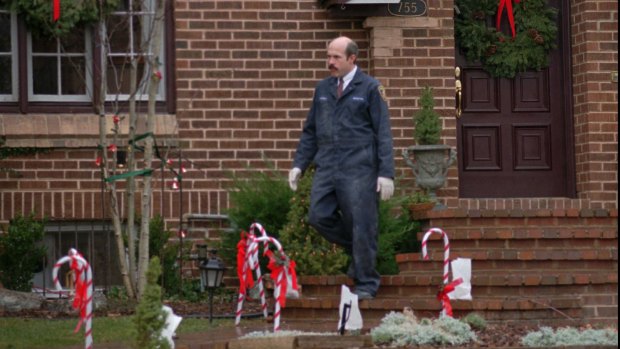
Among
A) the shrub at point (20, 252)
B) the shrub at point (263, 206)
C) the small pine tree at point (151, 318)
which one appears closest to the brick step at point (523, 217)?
the shrub at point (263, 206)

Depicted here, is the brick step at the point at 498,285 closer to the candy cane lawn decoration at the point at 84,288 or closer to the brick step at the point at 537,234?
the brick step at the point at 537,234

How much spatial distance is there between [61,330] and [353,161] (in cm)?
232

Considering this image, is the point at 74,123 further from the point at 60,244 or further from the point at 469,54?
the point at 469,54

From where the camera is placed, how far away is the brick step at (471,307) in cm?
982

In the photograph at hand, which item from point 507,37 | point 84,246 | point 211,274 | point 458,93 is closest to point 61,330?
point 211,274

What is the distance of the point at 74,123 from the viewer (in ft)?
42.1

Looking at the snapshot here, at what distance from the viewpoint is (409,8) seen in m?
13.3

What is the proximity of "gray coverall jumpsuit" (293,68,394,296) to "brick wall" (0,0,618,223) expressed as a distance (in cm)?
309

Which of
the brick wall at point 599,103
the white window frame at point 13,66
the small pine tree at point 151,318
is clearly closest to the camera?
the small pine tree at point 151,318

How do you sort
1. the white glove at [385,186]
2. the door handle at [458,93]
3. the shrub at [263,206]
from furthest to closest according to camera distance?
the door handle at [458,93]
the shrub at [263,206]
the white glove at [385,186]

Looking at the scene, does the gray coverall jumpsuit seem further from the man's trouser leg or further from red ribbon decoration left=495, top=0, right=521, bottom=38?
red ribbon decoration left=495, top=0, right=521, bottom=38

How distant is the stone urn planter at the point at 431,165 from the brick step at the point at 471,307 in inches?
104

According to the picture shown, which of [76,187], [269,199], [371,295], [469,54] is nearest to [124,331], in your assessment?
[371,295]

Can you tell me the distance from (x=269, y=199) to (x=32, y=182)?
2.27m
